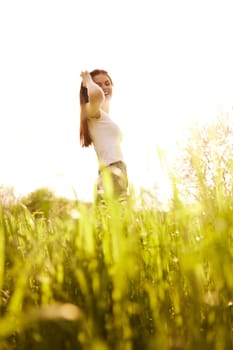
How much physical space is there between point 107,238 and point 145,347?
10.0 inches

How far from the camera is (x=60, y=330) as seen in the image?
963 mm

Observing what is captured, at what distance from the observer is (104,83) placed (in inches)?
219

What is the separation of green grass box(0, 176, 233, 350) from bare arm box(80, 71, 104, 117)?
3061 millimetres

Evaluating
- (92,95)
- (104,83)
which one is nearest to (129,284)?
(92,95)

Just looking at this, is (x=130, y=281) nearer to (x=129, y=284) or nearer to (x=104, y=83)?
(x=129, y=284)

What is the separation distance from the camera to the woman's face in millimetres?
5543

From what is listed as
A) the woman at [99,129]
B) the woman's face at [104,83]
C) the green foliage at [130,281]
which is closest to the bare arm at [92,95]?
the woman at [99,129]

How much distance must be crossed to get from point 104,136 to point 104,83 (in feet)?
3.31

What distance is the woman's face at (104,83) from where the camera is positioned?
18.2 ft

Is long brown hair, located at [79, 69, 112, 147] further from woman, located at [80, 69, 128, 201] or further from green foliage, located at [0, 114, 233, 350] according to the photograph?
green foliage, located at [0, 114, 233, 350]

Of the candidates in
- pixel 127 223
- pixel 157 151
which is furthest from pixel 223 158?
pixel 127 223

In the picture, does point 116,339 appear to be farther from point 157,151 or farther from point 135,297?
point 157,151

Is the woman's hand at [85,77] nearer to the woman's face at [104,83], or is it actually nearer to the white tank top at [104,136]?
the white tank top at [104,136]

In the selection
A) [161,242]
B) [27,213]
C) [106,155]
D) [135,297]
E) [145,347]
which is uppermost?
[106,155]
